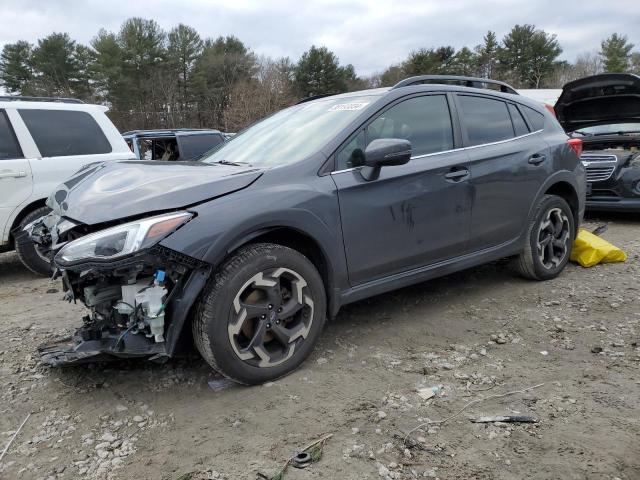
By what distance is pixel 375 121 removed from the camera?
10.8 ft

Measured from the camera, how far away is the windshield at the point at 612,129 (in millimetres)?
7699

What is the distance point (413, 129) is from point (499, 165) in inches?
34.3

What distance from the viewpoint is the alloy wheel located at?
446cm

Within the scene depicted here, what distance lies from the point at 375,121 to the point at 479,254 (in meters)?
1.40

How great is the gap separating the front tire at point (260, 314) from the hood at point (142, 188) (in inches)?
15.5

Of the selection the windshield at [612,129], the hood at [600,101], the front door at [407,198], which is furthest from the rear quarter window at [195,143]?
the front door at [407,198]

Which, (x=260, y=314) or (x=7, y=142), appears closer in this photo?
(x=260, y=314)

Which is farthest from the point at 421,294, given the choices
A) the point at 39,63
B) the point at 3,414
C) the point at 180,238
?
the point at 39,63

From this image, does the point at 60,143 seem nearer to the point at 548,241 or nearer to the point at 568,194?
the point at 548,241

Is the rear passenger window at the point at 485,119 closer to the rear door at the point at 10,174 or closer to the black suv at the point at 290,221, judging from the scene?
the black suv at the point at 290,221

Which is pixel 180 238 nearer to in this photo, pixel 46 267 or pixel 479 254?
pixel 479 254

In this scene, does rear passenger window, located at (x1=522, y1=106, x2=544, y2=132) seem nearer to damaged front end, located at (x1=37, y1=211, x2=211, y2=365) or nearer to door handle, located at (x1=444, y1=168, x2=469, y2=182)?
door handle, located at (x1=444, y1=168, x2=469, y2=182)

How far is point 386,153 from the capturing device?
9.77 ft

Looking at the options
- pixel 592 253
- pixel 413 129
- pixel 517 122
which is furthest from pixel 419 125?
pixel 592 253
